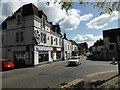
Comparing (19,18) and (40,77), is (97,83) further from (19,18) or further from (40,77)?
(19,18)

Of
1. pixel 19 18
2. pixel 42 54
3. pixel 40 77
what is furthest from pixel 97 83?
pixel 19 18

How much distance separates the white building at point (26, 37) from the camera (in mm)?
29344

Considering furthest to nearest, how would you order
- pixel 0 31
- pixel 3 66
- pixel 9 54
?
pixel 0 31 → pixel 9 54 → pixel 3 66

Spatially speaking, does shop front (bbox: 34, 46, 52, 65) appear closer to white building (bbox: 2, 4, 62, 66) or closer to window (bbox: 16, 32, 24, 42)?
white building (bbox: 2, 4, 62, 66)

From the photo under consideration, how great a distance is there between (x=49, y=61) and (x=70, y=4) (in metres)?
27.3

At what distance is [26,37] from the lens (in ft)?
98.0

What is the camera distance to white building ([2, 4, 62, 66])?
29344 millimetres

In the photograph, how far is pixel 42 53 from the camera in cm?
3272

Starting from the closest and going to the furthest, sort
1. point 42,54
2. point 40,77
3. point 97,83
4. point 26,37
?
1. point 97,83
2. point 40,77
3. point 26,37
4. point 42,54

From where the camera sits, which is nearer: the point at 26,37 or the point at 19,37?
the point at 26,37

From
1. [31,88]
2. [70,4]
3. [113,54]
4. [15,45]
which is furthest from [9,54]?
[113,54]

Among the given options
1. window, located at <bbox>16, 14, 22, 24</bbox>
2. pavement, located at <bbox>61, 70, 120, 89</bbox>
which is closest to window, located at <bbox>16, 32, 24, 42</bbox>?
window, located at <bbox>16, 14, 22, 24</bbox>

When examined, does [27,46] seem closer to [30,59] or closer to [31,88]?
[30,59]

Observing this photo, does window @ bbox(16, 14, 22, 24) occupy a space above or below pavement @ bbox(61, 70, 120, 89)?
above
